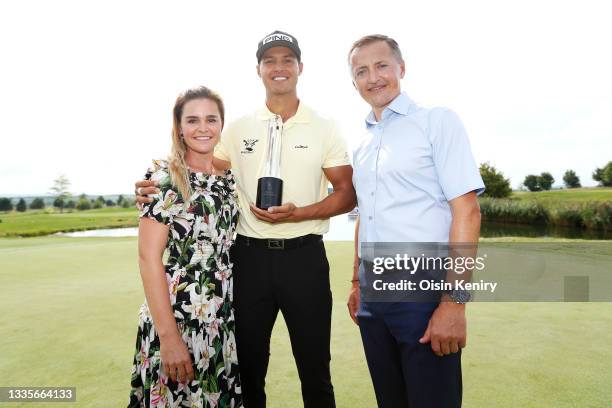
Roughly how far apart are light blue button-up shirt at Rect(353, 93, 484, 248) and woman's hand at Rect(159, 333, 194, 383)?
948mm

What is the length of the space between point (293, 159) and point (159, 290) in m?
1.03

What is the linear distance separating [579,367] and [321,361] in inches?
62.7

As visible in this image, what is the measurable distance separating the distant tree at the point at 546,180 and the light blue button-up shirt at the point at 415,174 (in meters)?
61.8

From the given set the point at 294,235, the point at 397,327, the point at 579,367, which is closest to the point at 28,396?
the point at 294,235

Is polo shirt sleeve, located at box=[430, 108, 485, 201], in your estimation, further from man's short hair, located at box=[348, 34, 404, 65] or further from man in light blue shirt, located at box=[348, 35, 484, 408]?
man's short hair, located at box=[348, 34, 404, 65]

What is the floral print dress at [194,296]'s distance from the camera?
2027 mm

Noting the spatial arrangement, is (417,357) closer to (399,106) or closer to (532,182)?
(399,106)

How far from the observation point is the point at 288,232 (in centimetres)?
247

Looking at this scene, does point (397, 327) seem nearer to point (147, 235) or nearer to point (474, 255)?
point (474, 255)

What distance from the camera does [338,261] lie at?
20.2 feet

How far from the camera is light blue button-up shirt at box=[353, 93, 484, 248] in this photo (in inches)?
69.2

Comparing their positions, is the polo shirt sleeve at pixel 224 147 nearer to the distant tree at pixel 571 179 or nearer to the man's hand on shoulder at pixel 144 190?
the man's hand on shoulder at pixel 144 190
